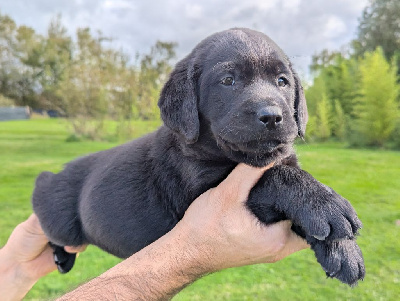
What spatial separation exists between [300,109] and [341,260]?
93 centimetres

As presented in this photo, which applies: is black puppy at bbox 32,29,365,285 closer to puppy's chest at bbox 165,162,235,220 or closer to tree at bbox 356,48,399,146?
puppy's chest at bbox 165,162,235,220

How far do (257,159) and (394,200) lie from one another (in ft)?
27.9

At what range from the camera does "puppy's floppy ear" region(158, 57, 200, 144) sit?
2.20 meters

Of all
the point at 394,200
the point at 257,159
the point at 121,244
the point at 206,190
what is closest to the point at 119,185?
the point at 121,244

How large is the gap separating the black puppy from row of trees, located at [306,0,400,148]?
1248 centimetres

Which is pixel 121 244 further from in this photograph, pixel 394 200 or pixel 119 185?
pixel 394 200

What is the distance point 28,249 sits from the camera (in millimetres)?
3529

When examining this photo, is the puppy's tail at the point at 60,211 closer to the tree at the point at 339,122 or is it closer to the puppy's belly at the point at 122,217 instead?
the puppy's belly at the point at 122,217

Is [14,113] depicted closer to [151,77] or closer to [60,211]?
[151,77]

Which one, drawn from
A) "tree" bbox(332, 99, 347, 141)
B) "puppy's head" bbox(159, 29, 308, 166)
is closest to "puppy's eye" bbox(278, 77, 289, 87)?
"puppy's head" bbox(159, 29, 308, 166)

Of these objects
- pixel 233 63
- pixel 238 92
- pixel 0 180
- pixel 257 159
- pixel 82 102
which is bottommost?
pixel 0 180

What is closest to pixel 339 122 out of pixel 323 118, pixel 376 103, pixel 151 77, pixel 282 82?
pixel 376 103

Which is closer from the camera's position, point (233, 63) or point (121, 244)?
point (233, 63)

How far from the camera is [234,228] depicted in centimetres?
203
